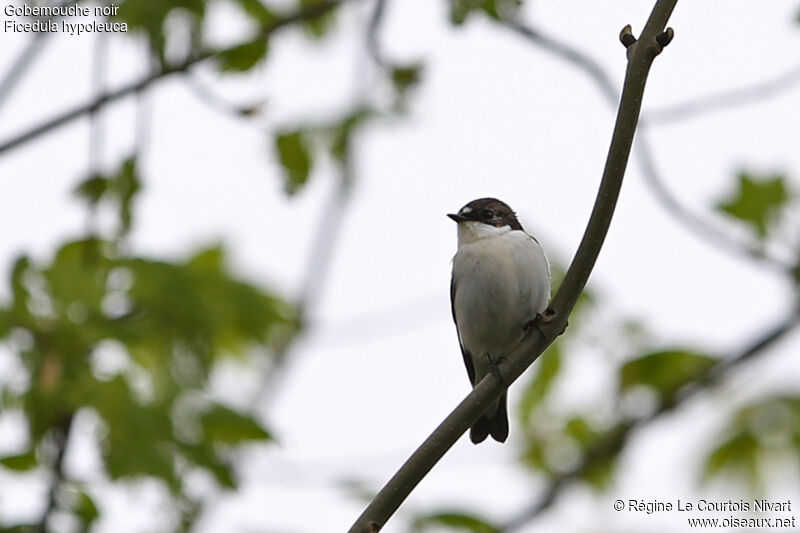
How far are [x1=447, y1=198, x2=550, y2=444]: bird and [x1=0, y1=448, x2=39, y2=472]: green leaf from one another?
233 cm

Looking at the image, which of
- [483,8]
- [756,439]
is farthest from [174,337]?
[756,439]

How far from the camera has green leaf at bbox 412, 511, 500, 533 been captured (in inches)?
226

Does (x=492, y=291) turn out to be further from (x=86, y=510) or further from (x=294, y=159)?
(x=86, y=510)

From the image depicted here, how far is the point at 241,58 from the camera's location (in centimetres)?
558

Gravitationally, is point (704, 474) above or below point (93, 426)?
above

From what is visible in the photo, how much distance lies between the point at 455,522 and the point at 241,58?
2.68m

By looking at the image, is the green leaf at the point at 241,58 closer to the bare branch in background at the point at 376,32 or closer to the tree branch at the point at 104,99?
the tree branch at the point at 104,99

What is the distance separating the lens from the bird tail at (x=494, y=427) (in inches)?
238

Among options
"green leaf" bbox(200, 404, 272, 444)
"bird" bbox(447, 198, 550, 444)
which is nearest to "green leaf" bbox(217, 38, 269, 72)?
"bird" bbox(447, 198, 550, 444)

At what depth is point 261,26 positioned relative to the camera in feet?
19.1

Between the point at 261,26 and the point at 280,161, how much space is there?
0.73m

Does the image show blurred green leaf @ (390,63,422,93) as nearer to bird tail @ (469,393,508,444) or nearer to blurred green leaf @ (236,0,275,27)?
blurred green leaf @ (236,0,275,27)

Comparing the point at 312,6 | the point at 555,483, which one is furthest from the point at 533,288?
the point at 312,6

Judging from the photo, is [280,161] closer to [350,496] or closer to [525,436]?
→ [350,496]
